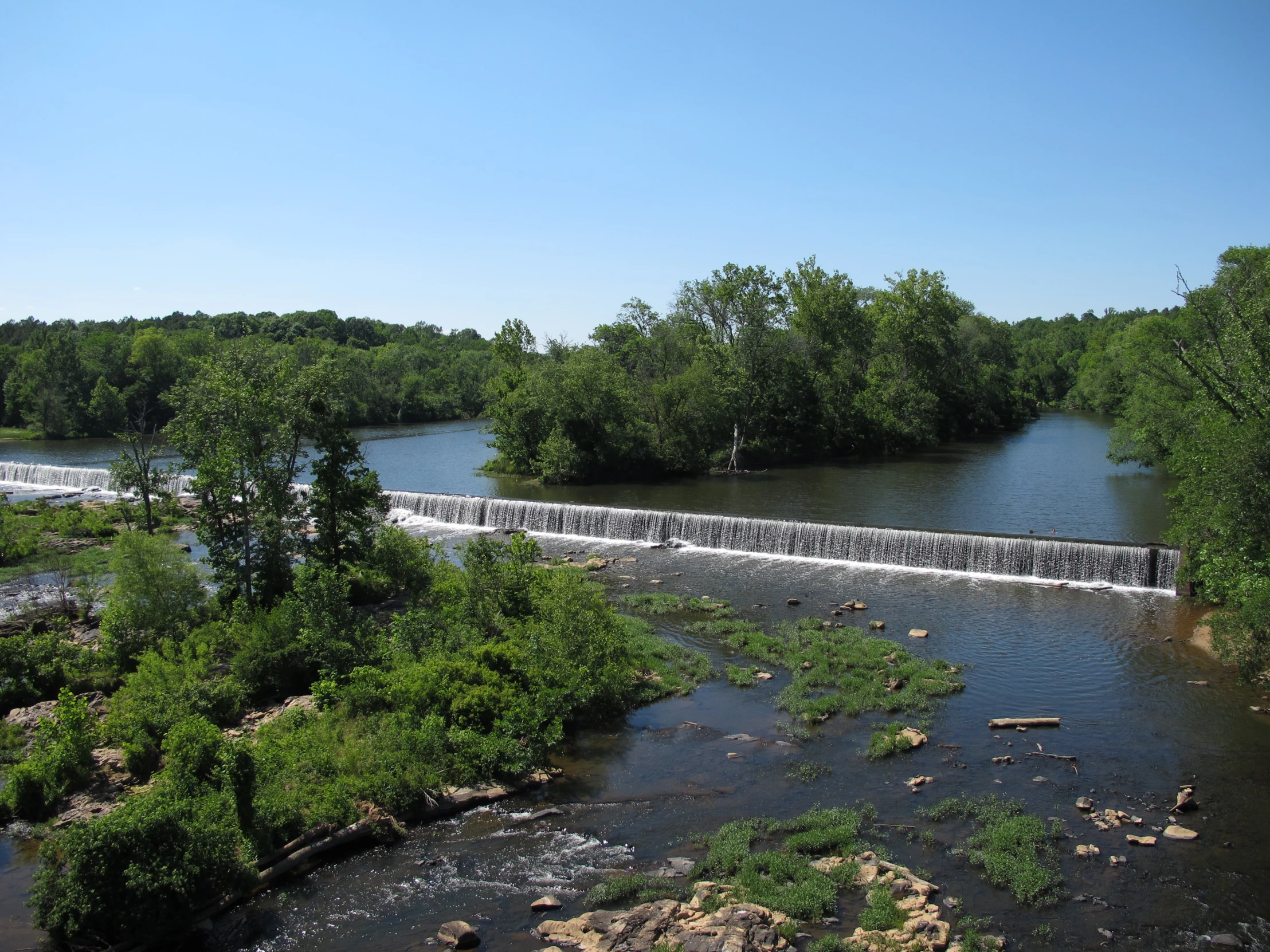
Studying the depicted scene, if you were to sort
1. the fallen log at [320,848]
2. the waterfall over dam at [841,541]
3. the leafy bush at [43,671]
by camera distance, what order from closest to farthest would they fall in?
1. the fallen log at [320,848]
2. the leafy bush at [43,671]
3. the waterfall over dam at [841,541]

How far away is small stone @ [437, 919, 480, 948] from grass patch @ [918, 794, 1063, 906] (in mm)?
6147

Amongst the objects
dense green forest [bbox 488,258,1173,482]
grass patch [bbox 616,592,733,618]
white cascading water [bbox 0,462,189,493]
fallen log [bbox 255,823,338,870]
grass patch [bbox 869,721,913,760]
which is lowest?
fallen log [bbox 255,823,338,870]

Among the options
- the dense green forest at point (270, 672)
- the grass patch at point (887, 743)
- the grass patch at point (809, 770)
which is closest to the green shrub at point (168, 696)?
the dense green forest at point (270, 672)

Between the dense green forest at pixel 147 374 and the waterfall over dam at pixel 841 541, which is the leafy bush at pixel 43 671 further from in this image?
the dense green forest at pixel 147 374

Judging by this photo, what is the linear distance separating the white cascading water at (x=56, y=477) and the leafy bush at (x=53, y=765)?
3115 cm

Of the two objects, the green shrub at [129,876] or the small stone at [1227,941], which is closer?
the green shrub at [129,876]

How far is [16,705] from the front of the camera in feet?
50.4

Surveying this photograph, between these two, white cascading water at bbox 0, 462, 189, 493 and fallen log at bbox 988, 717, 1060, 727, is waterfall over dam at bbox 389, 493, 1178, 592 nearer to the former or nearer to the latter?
fallen log at bbox 988, 717, 1060, 727

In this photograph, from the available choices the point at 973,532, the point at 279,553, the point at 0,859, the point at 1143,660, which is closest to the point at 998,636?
the point at 1143,660

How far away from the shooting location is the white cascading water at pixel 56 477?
42.9 m

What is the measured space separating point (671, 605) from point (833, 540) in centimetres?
776

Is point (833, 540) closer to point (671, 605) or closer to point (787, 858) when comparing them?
point (671, 605)

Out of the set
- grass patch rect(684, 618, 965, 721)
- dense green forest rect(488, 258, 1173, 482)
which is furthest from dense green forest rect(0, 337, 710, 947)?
dense green forest rect(488, 258, 1173, 482)

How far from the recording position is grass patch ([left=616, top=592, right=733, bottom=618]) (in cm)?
2130
